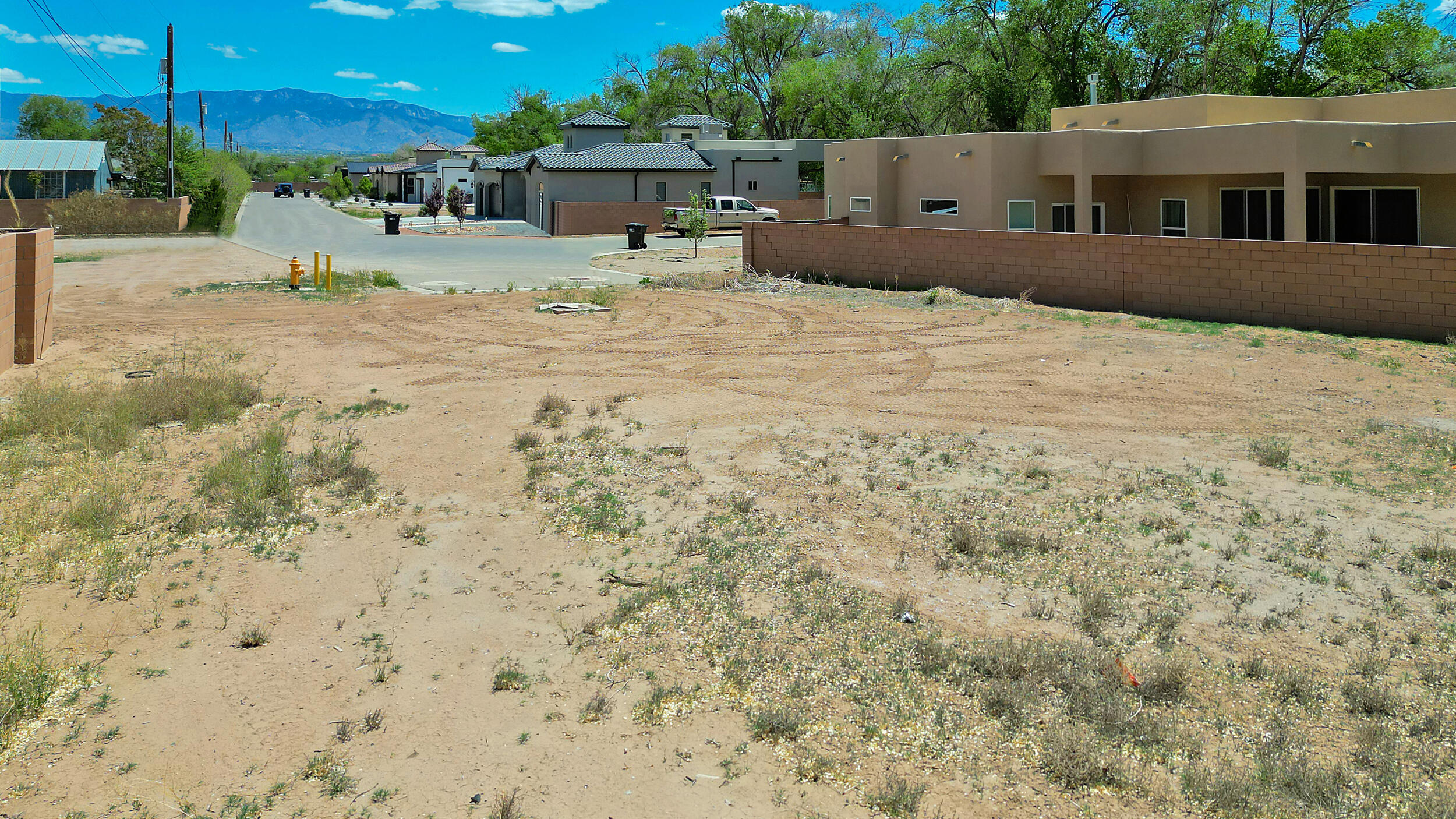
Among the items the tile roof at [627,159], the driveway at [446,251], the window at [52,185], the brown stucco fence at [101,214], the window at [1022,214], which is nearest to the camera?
the window at [1022,214]

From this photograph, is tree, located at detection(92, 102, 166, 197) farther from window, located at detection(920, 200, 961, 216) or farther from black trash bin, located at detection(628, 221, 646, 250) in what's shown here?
window, located at detection(920, 200, 961, 216)

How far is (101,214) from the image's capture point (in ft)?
192

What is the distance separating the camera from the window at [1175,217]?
1203 inches

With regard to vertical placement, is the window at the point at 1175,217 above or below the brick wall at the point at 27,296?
above

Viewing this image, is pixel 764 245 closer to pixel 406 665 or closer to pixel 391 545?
pixel 391 545

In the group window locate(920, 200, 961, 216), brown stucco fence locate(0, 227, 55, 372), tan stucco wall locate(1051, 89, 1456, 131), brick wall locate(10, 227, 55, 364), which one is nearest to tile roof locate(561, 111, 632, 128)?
window locate(920, 200, 961, 216)

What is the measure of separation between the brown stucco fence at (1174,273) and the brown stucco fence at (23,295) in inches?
702

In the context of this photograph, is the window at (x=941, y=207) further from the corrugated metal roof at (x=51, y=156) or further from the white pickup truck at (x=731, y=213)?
the corrugated metal roof at (x=51, y=156)

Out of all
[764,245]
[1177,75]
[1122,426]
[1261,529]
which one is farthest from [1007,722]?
[1177,75]

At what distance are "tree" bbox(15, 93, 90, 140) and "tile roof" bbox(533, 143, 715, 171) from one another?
316 feet

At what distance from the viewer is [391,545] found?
9570mm

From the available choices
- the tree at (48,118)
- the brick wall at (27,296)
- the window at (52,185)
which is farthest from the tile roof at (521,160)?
the tree at (48,118)

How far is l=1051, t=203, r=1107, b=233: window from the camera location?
31938 millimetres

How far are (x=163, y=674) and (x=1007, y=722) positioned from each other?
513 cm
